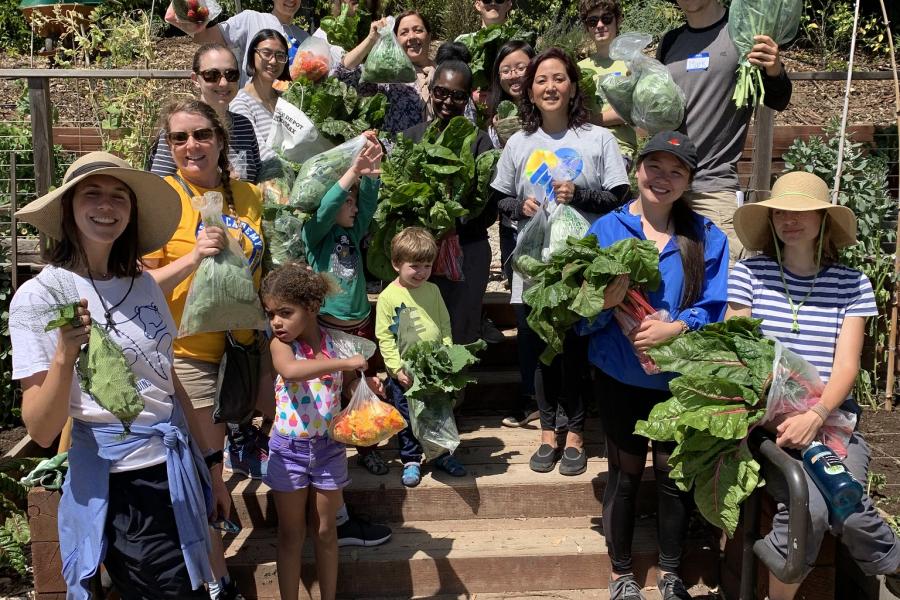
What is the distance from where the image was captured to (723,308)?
379 centimetres

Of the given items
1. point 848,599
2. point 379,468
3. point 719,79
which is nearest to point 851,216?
point 719,79

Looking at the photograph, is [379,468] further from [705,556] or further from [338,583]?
[705,556]

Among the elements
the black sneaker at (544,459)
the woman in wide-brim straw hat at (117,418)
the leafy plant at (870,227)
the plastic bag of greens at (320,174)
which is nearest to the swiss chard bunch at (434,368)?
the black sneaker at (544,459)

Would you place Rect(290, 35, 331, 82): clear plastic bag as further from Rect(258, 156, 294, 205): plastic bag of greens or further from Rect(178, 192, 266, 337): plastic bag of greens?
Rect(178, 192, 266, 337): plastic bag of greens

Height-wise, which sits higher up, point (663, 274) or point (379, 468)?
point (663, 274)

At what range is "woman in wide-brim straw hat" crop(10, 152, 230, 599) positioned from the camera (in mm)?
2818

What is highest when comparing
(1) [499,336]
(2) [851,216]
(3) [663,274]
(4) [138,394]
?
(2) [851,216]

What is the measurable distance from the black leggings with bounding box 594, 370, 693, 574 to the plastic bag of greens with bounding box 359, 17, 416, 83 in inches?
96.6

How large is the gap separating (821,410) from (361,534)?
2.20 meters

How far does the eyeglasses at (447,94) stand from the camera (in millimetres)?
5000

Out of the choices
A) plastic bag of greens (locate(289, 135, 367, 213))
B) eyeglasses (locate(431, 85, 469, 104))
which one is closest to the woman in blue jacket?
plastic bag of greens (locate(289, 135, 367, 213))

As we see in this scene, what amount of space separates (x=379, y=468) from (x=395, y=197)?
1437 mm

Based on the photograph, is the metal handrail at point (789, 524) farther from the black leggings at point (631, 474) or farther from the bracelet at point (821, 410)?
the black leggings at point (631, 474)

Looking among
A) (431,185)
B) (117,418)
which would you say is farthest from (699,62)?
(117,418)
